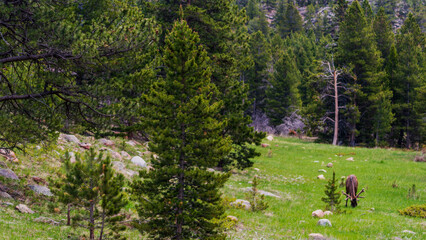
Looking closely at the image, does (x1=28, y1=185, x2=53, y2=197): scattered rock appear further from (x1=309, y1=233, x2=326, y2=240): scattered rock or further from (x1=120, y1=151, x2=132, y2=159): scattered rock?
(x1=309, y1=233, x2=326, y2=240): scattered rock

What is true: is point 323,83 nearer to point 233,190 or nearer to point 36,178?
point 233,190

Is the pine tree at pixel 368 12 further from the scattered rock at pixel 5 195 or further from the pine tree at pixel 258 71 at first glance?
the scattered rock at pixel 5 195

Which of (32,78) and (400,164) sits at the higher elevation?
(32,78)

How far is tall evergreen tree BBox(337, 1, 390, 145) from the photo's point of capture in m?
41.7

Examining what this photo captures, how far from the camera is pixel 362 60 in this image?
41812mm

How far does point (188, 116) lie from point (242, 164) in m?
13.2

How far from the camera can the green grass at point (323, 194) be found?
10781 mm

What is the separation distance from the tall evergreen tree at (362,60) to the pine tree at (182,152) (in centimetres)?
3704

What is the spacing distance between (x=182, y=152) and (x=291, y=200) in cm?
900

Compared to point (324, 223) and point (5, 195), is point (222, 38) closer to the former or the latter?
point (324, 223)

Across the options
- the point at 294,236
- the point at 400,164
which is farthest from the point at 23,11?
the point at 400,164

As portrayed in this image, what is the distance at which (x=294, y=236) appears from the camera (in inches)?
387

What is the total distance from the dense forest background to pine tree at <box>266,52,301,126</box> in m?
0.18

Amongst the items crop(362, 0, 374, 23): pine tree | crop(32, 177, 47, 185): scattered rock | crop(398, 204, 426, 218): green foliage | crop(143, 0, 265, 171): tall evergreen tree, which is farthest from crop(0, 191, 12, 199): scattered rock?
crop(362, 0, 374, 23): pine tree
